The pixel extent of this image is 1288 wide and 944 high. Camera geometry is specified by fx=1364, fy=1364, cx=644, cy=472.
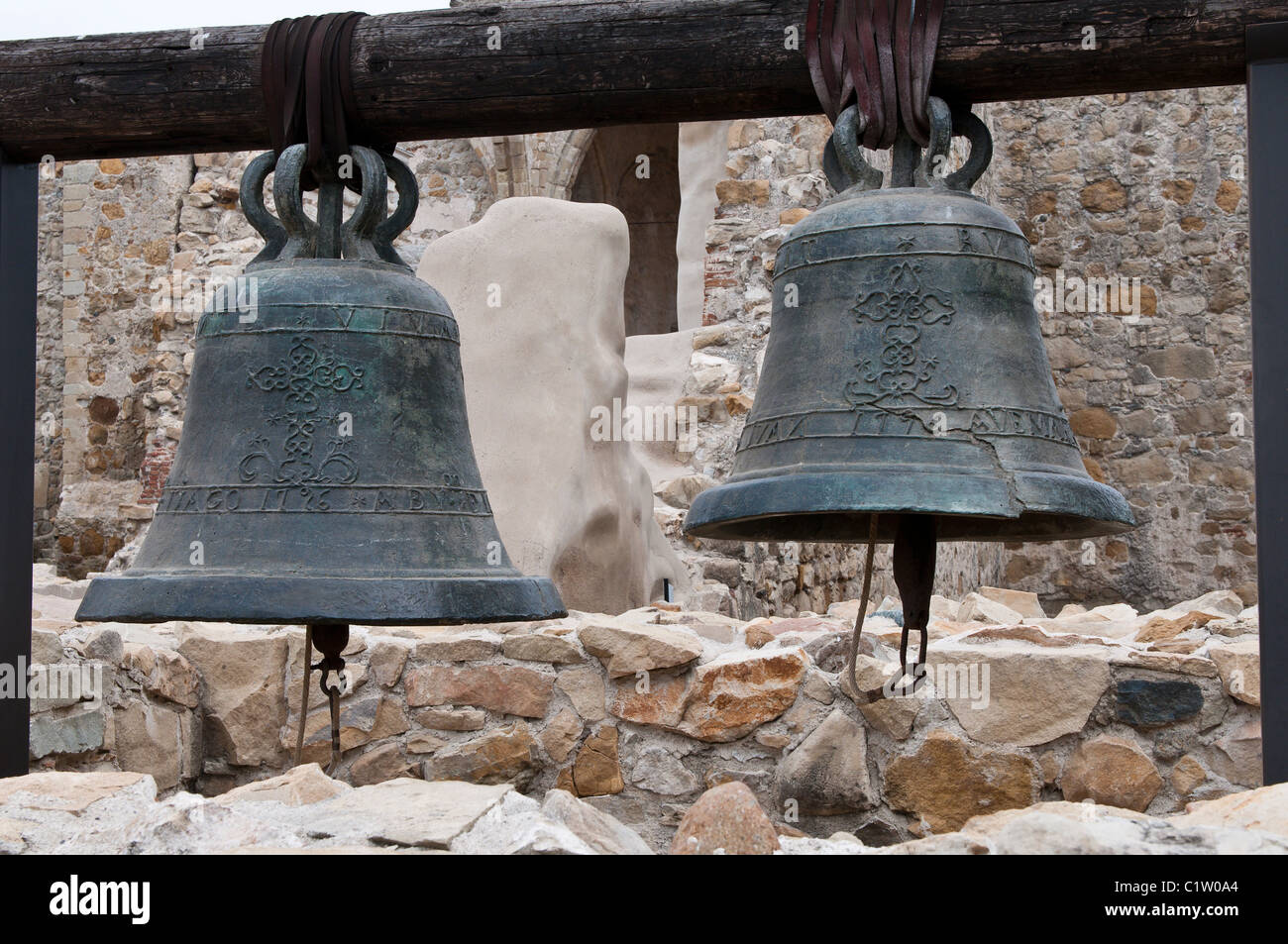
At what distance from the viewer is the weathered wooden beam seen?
73.1 inches

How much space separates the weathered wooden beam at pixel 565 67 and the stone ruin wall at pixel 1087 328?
4.76m

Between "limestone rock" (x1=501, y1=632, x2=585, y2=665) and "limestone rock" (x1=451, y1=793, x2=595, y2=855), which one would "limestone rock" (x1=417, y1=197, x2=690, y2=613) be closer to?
"limestone rock" (x1=501, y1=632, x2=585, y2=665)

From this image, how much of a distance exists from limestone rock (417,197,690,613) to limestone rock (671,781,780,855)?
95.1 inches

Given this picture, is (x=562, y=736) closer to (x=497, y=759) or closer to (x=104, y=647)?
(x=497, y=759)

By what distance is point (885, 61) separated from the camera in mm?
1827

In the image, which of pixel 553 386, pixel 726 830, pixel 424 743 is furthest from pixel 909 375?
pixel 553 386

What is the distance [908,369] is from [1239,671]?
1.72 meters

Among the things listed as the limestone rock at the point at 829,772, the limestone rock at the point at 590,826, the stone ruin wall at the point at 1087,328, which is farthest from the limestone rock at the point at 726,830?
the stone ruin wall at the point at 1087,328

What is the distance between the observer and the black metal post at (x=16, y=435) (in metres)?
2.12

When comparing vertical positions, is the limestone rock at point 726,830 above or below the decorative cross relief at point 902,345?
below

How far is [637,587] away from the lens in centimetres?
461

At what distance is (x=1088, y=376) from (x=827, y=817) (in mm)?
5771

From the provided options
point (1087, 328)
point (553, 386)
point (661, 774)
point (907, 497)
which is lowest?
point (661, 774)

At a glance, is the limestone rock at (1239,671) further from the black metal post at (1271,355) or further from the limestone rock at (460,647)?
the limestone rock at (460,647)
